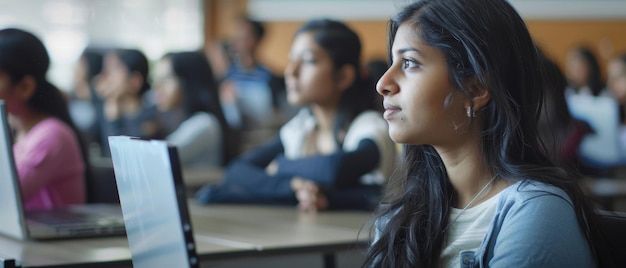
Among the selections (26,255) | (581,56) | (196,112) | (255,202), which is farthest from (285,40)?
(26,255)

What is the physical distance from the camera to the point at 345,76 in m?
2.92

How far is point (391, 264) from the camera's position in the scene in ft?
4.78

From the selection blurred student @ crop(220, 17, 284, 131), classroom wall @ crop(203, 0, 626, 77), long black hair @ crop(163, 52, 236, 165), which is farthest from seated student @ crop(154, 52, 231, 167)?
classroom wall @ crop(203, 0, 626, 77)

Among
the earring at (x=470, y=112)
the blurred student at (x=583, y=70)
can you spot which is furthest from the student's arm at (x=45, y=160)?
the blurred student at (x=583, y=70)

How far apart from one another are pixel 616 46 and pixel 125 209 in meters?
7.58

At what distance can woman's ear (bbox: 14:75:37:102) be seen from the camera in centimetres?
232

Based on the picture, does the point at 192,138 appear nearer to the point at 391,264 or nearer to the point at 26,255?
the point at 26,255

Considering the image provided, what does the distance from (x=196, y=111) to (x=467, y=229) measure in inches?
116

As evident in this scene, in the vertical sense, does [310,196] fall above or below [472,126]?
below

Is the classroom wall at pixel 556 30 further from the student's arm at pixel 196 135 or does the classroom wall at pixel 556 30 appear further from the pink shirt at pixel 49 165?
the pink shirt at pixel 49 165

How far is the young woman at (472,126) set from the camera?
1.28 m

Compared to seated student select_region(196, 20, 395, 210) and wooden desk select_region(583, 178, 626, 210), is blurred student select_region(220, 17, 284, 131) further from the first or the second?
seated student select_region(196, 20, 395, 210)

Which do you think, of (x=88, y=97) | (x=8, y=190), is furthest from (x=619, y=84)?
(x=8, y=190)

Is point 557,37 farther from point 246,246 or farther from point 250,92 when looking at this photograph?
point 246,246
